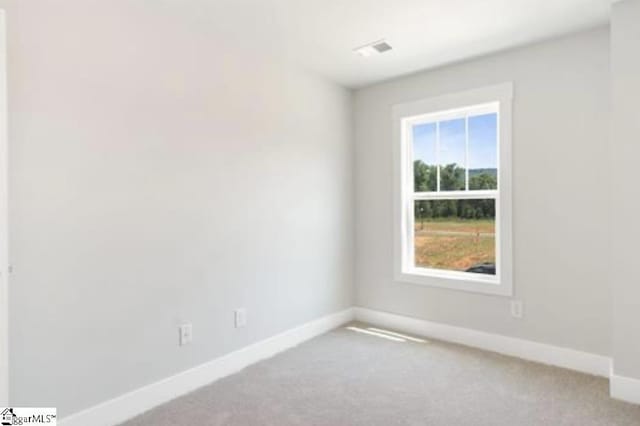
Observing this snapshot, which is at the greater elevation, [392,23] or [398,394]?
[392,23]

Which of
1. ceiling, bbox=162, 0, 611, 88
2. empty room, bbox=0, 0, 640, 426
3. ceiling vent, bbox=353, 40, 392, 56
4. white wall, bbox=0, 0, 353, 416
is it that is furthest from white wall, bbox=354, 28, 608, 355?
white wall, bbox=0, 0, 353, 416

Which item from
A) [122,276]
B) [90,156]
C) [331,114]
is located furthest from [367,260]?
[90,156]

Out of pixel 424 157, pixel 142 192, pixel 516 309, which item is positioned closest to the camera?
pixel 142 192

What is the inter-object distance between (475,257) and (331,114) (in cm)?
190

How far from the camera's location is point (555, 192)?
112 inches

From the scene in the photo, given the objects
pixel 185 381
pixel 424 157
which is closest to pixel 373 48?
pixel 424 157

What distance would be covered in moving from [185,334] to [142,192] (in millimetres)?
970

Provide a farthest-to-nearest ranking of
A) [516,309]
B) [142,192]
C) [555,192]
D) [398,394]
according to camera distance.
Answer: [516,309] < [555,192] < [398,394] < [142,192]

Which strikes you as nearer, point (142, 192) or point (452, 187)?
point (142, 192)

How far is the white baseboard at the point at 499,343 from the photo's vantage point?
2.71 m

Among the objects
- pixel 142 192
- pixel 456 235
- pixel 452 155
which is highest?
pixel 452 155

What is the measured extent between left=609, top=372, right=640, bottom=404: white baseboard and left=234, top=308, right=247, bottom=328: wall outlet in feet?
8.10

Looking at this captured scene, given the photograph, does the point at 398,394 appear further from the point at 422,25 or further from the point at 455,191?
the point at 422,25

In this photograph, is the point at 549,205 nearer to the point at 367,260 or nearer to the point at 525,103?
the point at 525,103
